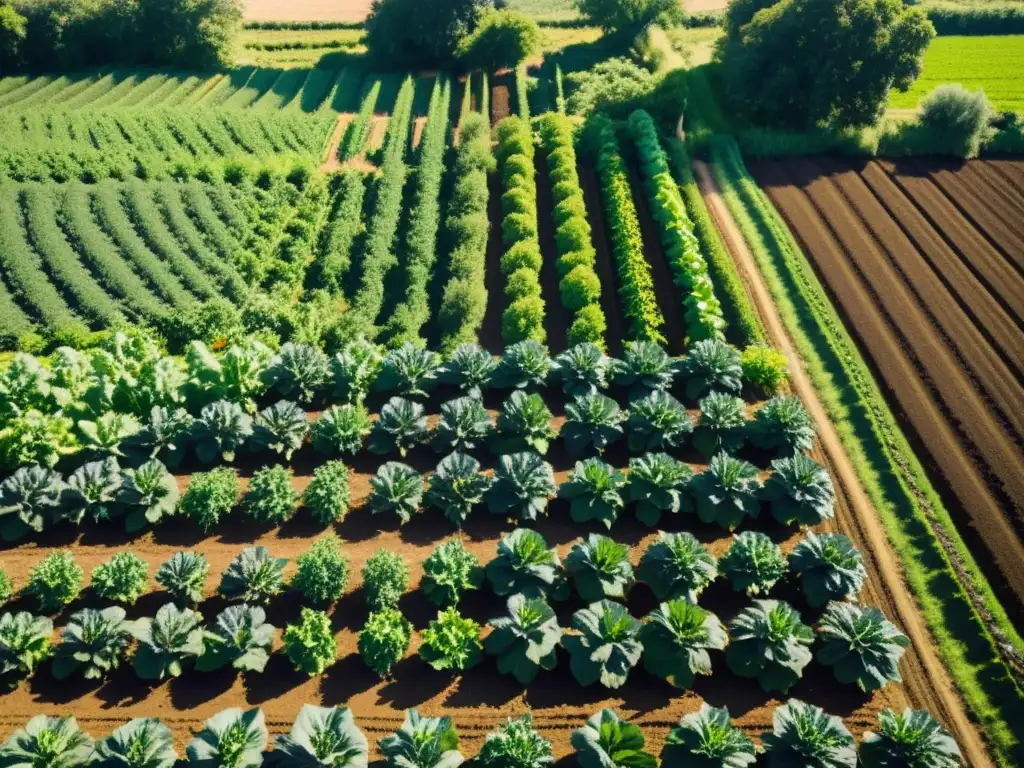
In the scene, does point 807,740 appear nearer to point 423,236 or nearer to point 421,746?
point 421,746

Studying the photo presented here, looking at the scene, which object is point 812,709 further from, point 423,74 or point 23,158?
point 423,74

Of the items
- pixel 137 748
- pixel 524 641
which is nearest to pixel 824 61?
pixel 524 641

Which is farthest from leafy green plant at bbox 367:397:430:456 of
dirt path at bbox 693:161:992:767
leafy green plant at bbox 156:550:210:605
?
dirt path at bbox 693:161:992:767

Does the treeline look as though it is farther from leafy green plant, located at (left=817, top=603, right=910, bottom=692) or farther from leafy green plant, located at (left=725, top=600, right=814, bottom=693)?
leafy green plant, located at (left=817, top=603, right=910, bottom=692)

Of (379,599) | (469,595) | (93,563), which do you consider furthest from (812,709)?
(93,563)

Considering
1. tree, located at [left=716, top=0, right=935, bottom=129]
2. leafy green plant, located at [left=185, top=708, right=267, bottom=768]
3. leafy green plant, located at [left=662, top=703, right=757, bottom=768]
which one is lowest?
leafy green plant, located at [left=662, top=703, right=757, bottom=768]

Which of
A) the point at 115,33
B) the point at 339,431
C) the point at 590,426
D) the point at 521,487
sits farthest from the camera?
the point at 115,33

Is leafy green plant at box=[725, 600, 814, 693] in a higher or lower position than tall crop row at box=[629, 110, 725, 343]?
lower
